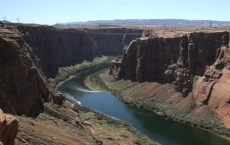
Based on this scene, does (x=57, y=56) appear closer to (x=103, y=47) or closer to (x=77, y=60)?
(x=77, y=60)

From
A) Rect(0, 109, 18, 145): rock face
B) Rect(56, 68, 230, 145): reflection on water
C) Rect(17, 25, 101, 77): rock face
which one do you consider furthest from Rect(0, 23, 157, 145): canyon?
Rect(17, 25, 101, 77): rock face

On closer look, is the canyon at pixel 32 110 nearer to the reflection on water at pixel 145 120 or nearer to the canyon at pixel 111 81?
the canyon at pixel 111 81

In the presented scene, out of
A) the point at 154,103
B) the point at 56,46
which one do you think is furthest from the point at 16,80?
the point at 56,46

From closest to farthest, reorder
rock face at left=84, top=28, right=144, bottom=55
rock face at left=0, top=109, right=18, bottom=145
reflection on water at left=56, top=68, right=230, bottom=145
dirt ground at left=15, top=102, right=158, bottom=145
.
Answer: rock face at left=0, top=109, right=18, bottom=145 < dirt ground at left=15, top=102, right=158, bottom=145 < reflection on water at left=56, top=68, right=230, bottom=145 < rock face at left=84, top=28, right=144, bottom=55

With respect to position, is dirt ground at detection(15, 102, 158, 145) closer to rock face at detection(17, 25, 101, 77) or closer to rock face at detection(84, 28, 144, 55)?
rock face at detection(17, 25, 101, 77)

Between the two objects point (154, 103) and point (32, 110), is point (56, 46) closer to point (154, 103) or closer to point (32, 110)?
point (154, 103)

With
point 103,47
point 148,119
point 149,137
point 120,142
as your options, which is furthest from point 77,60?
point 120,142
